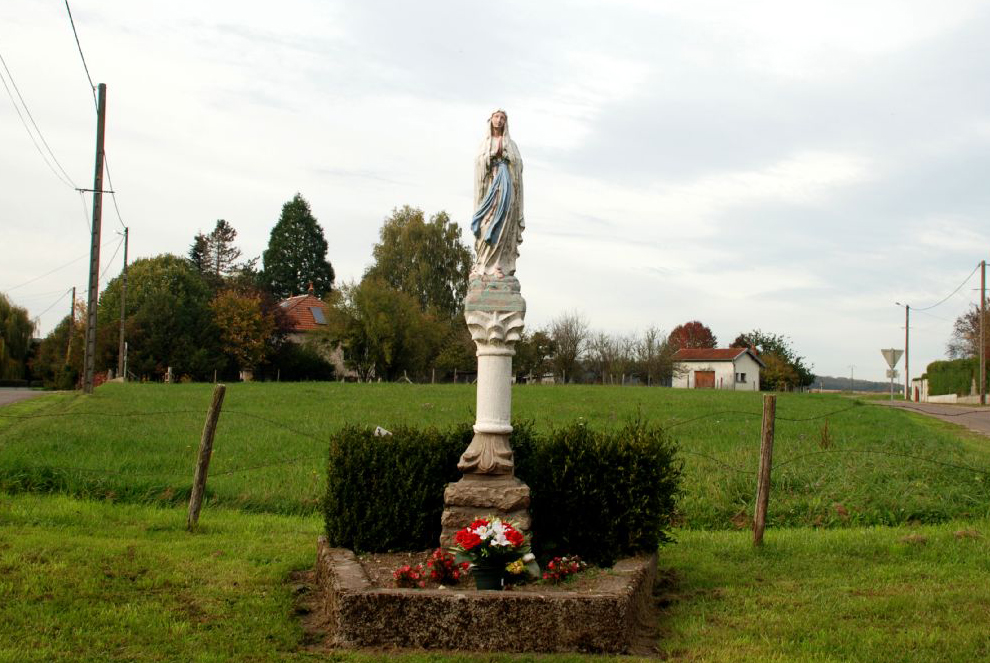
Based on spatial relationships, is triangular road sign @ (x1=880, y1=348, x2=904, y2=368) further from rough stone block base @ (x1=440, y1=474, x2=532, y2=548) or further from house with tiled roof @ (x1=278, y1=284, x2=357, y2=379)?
house with tiled roof @ (x1=278, y1=284, x2=357, y2=379)

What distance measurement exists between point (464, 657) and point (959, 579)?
4997mm

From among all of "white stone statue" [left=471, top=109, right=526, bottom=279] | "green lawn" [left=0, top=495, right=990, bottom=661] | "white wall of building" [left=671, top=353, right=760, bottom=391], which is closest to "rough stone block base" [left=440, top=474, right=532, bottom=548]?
"green lawn" [left=0, top=495, right=990, bottom=661]

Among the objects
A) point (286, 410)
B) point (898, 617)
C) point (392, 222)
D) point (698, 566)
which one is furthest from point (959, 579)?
point (392, 222)

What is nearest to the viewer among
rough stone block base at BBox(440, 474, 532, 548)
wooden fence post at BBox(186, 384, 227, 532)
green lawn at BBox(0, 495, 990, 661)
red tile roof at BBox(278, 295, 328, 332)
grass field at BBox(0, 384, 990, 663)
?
green lawn at BBox(0, 495, 990, 661)

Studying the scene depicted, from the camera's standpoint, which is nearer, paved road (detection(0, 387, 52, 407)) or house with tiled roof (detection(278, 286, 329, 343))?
paved road (detection(0, 387, 52, 407))

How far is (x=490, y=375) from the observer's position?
8.29 metres

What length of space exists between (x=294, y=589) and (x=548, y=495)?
2463mm

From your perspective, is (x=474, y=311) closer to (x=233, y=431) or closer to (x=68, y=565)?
(x=68, y=565)

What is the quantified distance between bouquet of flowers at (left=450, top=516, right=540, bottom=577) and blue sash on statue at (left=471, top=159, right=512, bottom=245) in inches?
105

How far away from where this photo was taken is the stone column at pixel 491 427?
7.95m

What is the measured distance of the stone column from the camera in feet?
26.1

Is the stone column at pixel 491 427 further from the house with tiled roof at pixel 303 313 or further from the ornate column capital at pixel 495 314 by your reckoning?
the house with tiled roof at pixel 303 313

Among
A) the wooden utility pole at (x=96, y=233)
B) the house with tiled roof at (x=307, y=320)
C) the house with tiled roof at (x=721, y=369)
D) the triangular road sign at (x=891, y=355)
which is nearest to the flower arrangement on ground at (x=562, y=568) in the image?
the wooden utility pole at (x=96, y=233)

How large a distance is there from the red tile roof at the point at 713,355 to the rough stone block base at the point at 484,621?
2644 inches
